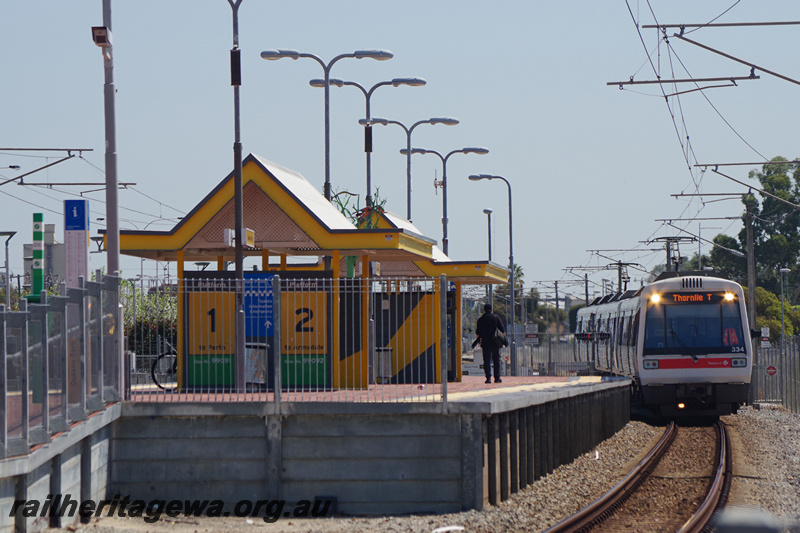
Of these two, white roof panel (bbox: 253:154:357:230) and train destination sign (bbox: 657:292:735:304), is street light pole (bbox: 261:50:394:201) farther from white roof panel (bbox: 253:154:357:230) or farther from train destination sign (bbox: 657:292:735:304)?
train destination sign (bbox: 657:292:735:304)

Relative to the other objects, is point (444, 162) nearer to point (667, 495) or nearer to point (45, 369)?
point (667, 495)

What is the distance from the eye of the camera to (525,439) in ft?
59.1

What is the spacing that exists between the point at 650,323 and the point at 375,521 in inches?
628

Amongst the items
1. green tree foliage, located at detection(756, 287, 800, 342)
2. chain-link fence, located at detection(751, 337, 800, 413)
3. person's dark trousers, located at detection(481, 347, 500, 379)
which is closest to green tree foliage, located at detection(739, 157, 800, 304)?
green tree foliage, located at detection(756, 287, 800, 342)

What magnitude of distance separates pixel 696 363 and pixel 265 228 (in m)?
12.5

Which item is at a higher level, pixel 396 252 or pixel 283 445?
pixel 396 252

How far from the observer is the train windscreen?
28734 millimetres

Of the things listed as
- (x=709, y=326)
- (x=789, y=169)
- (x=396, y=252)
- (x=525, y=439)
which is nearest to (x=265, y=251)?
(x=396, y=252)

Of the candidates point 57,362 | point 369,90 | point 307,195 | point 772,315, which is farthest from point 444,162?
point 772,315

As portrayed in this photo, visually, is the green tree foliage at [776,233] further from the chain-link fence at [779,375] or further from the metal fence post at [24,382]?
the metal fence post at [24,382]

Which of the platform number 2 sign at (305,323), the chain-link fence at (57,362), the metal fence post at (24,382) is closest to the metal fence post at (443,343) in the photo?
the platform number 2 sign at (305,323)

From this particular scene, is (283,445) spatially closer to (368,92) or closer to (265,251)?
(265,251)

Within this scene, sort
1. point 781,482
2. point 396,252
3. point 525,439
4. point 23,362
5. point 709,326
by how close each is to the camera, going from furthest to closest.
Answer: point 709,326
point 396,252
point 781,482
point 525,439
point 23,362

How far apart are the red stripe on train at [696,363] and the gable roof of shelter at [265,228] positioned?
32.3 feet
